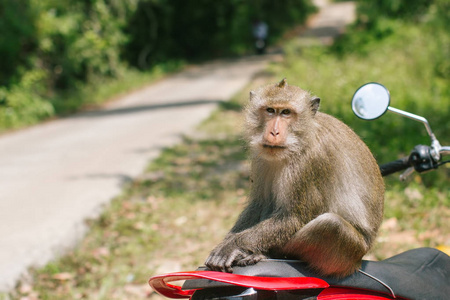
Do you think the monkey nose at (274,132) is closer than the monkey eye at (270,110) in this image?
Yes

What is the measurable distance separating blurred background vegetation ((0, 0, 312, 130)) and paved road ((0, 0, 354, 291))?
5.54ft

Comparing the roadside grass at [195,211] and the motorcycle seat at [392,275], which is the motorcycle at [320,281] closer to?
the motorcycle seat at [392,275]

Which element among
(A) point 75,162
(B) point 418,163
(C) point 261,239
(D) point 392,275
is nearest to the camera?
(D) point 392,275

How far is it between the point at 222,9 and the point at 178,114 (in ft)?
Answer: 50.2

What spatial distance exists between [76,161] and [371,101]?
6529mm

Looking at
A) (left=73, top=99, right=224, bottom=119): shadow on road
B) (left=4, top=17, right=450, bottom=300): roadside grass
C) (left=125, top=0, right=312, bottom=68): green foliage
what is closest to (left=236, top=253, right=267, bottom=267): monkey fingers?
(left=4, top=17, right=450, bottom=300): roadside grass

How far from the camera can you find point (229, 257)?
6.56 ft

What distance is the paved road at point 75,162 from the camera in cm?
475

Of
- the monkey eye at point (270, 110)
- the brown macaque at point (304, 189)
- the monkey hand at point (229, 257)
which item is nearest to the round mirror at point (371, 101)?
the brown macaque at point (304, 189)

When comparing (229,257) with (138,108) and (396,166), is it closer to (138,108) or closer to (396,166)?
(396,166)

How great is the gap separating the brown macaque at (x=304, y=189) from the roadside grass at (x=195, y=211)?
30 centimetres

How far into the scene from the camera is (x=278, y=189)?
227 centimetres

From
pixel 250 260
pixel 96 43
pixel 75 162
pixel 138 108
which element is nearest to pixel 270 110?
pixel 250 260

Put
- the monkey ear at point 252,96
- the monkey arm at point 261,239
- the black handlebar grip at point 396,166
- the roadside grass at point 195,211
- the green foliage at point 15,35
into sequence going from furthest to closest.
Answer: the green foliage at point 15,35 → the roadside grass at point 195,211 → the black handlebar grip at point 396,166 → the monkey ear at point 252,96 → the monkey arm at point 261,239
